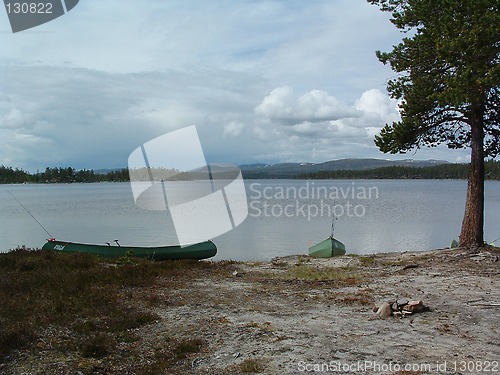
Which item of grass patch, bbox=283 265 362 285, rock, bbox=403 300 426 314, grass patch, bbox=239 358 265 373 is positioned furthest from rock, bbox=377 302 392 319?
grass patch, bbox=283 265 362 285

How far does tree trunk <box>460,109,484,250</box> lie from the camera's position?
16.6 m

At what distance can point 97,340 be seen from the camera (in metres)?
7.65

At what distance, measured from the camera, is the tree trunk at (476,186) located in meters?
16.6

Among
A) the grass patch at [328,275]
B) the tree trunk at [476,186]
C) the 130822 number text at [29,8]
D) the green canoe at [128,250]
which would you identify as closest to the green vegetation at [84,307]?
the green canoe at [128,250]

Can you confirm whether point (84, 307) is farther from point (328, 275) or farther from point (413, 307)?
point (328, 275)

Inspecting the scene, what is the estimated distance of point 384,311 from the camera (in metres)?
9.22

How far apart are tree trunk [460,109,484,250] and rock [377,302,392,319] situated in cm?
935

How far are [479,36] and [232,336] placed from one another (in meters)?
11.5

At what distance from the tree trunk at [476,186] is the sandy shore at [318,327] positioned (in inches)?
110

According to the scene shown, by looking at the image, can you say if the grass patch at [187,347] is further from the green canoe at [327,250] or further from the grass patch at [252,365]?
the green canoe at [327,250]

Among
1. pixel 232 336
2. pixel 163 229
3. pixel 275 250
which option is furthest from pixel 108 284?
pixel 163 229

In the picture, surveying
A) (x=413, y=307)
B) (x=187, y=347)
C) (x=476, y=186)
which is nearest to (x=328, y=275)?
(x=413, y=307)

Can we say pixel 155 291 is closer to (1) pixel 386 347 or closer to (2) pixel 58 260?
(2) pixel 58 260

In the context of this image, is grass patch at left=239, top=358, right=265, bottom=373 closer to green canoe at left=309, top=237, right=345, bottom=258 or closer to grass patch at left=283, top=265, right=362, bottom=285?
grass patch at left=283, top=265, right=362, bottom=285
